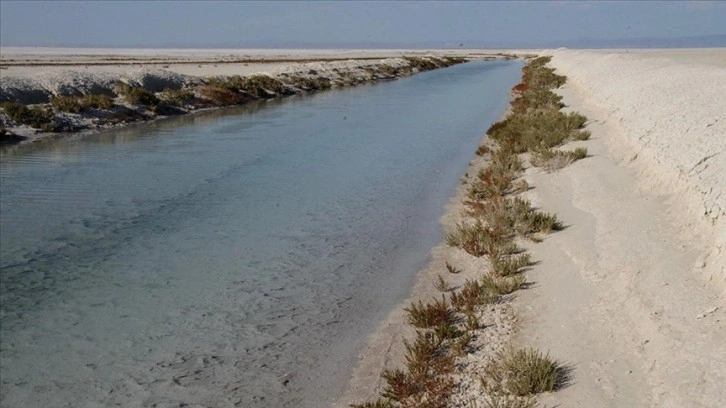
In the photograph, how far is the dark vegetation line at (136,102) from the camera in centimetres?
2481

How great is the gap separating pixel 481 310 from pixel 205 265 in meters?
4.24

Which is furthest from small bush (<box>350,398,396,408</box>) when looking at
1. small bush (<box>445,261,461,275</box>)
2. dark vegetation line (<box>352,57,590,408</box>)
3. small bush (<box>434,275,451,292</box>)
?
small bush (<box>445,261,461,275</box>)

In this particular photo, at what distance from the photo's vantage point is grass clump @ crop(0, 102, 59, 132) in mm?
24484

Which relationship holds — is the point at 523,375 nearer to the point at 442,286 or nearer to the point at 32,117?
the point at 442,286

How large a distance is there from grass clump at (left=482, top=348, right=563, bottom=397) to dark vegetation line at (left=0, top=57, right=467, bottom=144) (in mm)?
21360

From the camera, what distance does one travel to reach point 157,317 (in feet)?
25.9

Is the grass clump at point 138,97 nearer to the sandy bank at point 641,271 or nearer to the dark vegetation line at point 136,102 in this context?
the dark vegetation line at point 136,102

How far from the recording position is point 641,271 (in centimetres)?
755

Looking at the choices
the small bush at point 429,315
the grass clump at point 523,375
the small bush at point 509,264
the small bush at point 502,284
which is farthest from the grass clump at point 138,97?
the grass clump at point 523,375

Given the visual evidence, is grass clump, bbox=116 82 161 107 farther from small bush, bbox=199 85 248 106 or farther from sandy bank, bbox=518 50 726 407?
sandy bank, bbox=518 50 726 407

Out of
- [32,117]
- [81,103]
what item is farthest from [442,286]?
[81,103]

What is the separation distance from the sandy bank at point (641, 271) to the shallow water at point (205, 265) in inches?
85.6

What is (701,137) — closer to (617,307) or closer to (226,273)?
(617,307)

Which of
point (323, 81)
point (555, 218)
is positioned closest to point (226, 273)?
point (555, 218)
